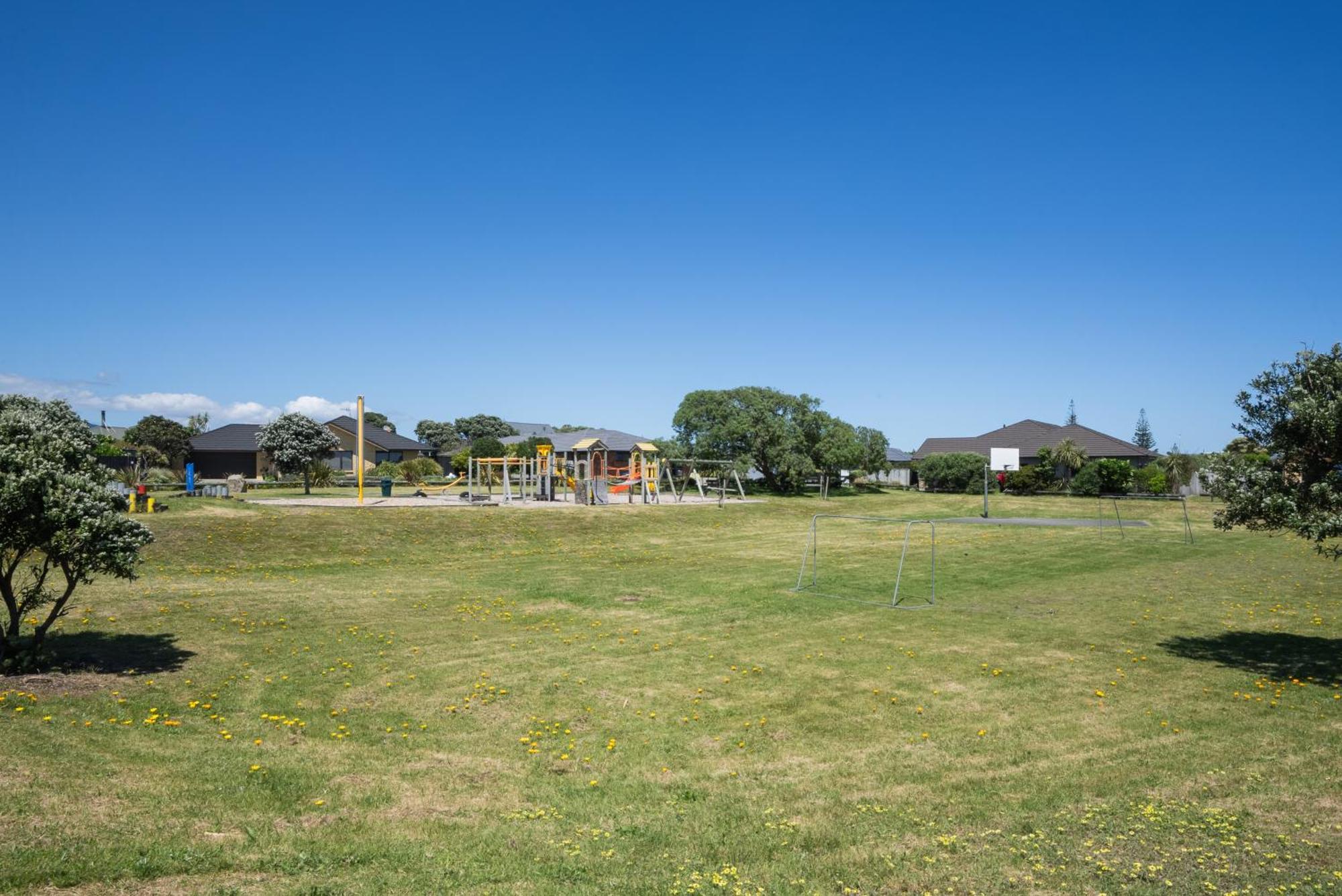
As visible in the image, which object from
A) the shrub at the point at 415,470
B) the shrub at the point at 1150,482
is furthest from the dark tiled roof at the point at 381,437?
the shrub at the point at 1150,482

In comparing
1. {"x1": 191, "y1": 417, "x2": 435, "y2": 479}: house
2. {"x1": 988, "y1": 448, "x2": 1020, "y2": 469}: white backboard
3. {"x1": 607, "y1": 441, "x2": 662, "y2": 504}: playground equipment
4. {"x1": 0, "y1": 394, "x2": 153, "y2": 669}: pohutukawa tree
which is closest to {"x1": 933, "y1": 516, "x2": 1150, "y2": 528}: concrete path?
{"x1": 988, "y1": 448, "x2": 1020, "y2": 469}: white backboard

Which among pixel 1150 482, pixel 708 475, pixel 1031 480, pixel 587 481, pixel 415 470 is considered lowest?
pixel 587 481

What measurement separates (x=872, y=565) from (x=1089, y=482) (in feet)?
142

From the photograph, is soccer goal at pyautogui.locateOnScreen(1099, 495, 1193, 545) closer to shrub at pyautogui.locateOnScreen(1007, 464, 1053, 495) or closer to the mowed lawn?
shrub at pyautogui.locateOnScreen(1007, 464, 1053, 495)

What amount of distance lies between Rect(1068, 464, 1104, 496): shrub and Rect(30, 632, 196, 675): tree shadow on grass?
2453 inches

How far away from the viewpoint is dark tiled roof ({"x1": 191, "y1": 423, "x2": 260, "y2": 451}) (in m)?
76.0

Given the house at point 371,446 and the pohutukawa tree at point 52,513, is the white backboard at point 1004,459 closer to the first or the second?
the pohutukawa tree at point 52,513

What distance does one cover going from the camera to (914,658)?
14578 millimetres

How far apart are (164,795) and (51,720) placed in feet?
10.0

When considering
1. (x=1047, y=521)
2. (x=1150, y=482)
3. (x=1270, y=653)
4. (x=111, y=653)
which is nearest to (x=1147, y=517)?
(x=1047, y=521)

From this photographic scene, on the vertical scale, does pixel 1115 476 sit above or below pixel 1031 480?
above

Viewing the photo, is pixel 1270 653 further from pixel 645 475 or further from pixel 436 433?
pixel 436 433

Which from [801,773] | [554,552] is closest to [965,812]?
[801,773]

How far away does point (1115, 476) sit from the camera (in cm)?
6175
